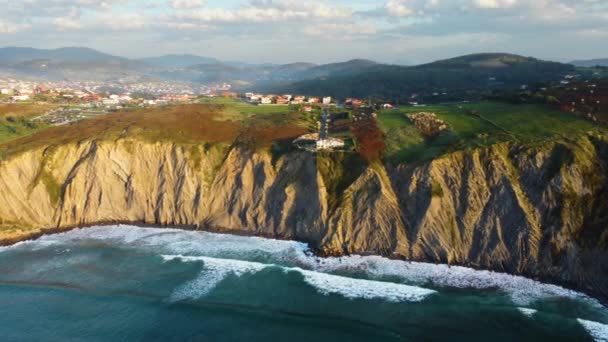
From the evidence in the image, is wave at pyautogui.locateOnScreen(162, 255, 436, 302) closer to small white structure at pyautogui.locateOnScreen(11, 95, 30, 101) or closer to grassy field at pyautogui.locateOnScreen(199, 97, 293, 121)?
grassy field at pyautogui.locateOnScreen(199, 97, 293, 121)

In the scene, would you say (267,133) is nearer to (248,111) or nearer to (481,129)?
(248,111)

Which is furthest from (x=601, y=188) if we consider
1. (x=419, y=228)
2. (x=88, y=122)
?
(x=88, y=122)

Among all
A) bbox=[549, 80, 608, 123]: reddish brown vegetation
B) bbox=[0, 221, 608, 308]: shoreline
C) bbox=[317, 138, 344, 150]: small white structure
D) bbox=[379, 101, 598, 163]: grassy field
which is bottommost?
bbox=[0, 221, 608, 308]: shoreline

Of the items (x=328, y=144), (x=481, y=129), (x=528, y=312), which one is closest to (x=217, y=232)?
(x=328, y=144)

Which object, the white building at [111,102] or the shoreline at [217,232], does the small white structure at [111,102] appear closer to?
the white building at [111,102]

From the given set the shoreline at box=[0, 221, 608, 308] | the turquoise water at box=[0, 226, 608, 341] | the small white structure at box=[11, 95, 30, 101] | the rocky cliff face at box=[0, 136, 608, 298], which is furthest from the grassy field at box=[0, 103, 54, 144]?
the turquoise water at box=[0, 226, 608, 341]
